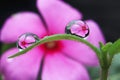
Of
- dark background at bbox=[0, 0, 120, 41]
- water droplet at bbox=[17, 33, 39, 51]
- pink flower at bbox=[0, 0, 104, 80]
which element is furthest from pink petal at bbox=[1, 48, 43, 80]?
dark background at bbox=[0, 0, 120, 41]

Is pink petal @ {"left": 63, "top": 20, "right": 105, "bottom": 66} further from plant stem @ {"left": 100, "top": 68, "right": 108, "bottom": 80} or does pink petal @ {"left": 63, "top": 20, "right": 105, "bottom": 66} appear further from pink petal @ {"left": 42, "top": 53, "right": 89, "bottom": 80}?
plant stem @ {"left": 100, "top": 68, "right": 108, "bottom": 80}

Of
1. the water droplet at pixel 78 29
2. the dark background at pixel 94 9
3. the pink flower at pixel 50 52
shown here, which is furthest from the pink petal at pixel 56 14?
the dark background at pixel 94 9

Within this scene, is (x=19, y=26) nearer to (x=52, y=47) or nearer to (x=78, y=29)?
(x=52, y=47)

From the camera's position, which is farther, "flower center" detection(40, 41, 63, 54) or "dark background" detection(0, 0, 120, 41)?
"dark background" detection(0, 0, 120, 41)

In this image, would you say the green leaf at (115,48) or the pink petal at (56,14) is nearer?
the green leaf at (115,48)

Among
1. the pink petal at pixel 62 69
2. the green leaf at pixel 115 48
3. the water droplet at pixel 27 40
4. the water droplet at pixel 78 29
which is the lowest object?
the pink petal at pixel 62 69

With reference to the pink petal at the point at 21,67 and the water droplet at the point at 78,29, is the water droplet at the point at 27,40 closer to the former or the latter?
the water droplet at the point at 78,29

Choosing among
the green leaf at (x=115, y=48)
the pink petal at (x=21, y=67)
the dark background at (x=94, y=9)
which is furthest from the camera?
the dark background at (x=94, y=9)
